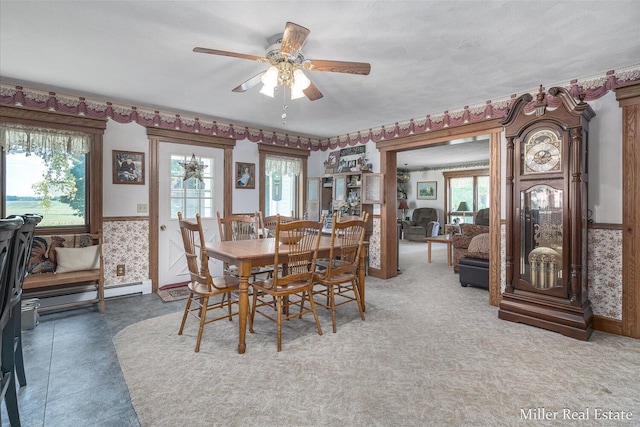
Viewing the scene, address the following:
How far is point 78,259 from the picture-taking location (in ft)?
11.5

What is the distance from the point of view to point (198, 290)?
262 cm

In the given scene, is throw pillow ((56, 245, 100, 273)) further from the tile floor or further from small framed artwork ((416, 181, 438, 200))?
small framed artwork ((416, 181, 438, 200))

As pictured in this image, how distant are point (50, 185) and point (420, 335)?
428 centimetres

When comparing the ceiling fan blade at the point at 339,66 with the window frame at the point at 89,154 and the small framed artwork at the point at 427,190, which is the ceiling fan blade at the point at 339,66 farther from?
the small framed artwork at the point at 427,190

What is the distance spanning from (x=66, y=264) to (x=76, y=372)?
5.49 feet

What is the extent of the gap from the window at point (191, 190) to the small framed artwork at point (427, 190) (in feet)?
25.9

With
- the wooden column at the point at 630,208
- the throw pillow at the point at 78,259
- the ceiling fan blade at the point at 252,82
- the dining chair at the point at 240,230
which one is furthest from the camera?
the dining chair at the point at 240,230

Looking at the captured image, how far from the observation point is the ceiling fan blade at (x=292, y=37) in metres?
1.83

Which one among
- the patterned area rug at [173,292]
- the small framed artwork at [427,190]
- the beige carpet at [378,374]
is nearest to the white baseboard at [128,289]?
the patterned area rug at [173,292]

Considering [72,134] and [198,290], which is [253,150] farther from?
[198,290]

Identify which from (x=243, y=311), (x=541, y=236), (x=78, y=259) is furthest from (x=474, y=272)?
(x=78, y=259)

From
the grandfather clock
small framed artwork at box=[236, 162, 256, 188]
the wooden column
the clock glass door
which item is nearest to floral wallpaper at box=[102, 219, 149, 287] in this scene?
small framed artwork at box=[236, 162, 256, 188]

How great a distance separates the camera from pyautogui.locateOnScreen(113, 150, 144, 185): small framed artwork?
3930 millimetres

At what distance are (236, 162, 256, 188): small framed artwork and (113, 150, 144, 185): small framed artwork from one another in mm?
1323
